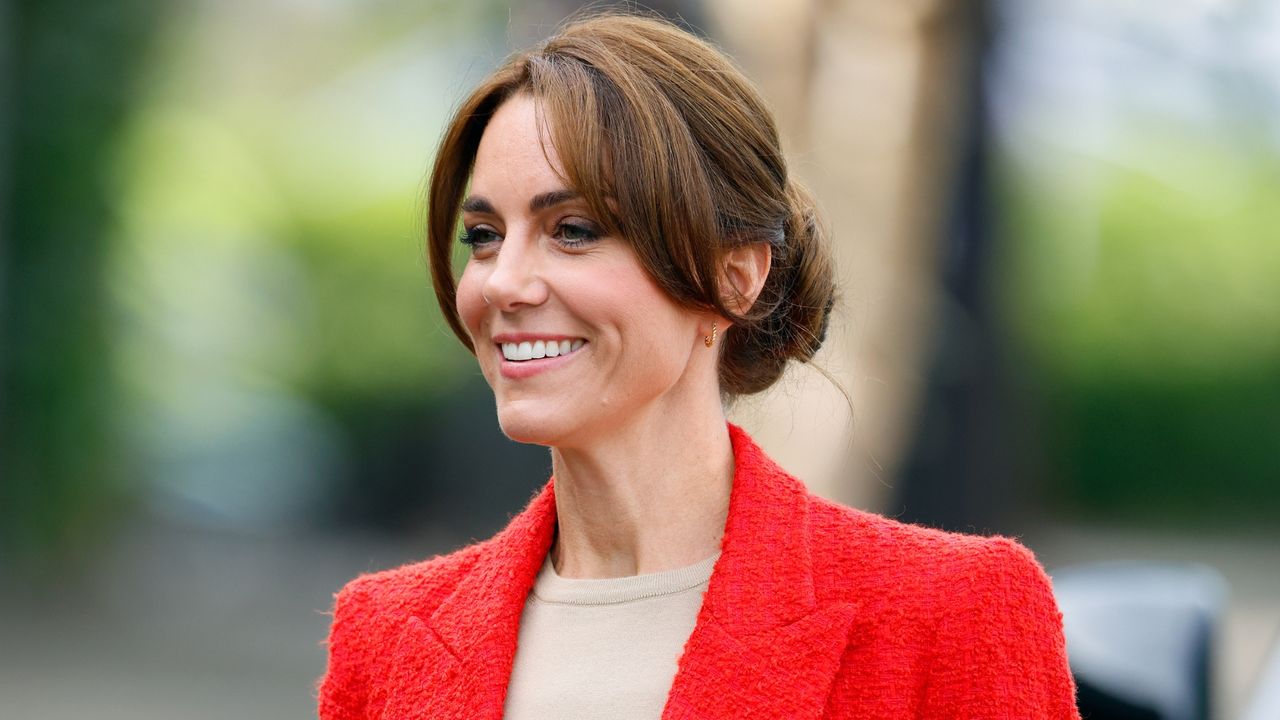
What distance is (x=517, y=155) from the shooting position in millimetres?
2232

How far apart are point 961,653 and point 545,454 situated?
5083 millimetres

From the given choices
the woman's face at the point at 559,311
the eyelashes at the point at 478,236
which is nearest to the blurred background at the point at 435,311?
the eyelashes at the point at 478,236

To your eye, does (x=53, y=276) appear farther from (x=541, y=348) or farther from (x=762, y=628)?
(x=762, y=628)

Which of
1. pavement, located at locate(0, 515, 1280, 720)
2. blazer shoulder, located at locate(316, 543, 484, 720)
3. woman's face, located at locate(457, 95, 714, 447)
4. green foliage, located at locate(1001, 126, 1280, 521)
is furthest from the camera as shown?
green foliage, located at locate(1001, 126, 1280, 521)

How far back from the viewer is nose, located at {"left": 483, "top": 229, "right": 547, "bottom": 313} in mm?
2191

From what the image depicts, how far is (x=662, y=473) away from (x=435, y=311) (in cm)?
133

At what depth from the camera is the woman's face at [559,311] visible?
7.18 feet

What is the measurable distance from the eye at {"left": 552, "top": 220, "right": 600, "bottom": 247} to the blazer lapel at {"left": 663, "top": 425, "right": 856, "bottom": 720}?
1.36ft

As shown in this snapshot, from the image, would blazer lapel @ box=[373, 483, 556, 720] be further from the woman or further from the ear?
the ear

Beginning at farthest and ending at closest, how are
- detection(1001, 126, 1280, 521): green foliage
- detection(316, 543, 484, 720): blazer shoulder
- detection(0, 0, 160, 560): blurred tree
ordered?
detection(1001, 126, 1280, 521): green foliage
detection(0, 0, 160, 560): blurred tree
detection(316, 543, 484, 720): blazer shoulder

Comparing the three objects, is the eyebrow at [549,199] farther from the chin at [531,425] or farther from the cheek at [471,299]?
the chin at [531,425]

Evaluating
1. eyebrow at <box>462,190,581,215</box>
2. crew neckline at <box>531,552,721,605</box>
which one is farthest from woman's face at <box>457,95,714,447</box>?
crew neckline at <box>531,552,721,605</box>

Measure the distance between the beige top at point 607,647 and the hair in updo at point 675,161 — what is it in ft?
1.24

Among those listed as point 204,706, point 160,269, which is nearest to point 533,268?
point 204,706
